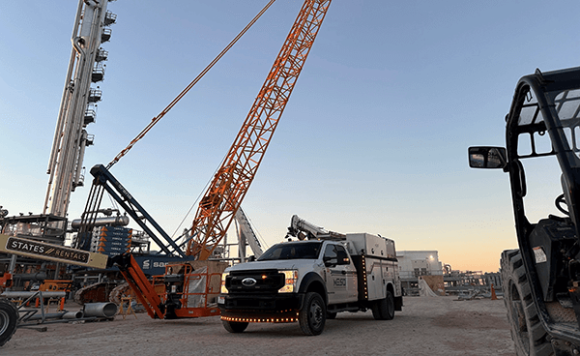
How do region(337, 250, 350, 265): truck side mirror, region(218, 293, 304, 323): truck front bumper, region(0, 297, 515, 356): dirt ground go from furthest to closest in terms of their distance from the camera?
region(337, 250, 350, 265): truck side mirror
region(218, 293, 304, 323): truck front bumper
region(0, 297, 515, 356): dirt ground

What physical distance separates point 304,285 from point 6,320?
224 inches

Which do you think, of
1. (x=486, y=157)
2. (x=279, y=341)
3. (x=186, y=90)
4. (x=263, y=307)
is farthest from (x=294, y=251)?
(x=186, y=90)

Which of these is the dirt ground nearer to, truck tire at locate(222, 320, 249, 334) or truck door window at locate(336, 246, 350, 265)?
truck tire at locate(222, 320, 249, 334)

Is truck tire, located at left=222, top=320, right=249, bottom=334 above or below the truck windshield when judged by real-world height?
below

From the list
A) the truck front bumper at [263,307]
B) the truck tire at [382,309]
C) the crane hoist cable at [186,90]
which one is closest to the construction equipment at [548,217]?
the truck front bumper at [263,307]

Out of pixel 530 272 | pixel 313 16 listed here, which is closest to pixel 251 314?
pixel 530 272

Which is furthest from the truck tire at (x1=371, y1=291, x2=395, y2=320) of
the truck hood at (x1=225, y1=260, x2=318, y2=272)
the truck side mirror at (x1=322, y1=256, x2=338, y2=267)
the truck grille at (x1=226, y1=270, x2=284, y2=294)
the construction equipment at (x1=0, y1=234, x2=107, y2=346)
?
the construction equipment at (x1=0, y1=234, x2=107, y2=346)

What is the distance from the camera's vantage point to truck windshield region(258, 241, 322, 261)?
375 inches

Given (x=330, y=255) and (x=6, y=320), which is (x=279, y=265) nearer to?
(x=330, y=255)

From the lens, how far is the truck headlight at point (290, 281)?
8.04 meters

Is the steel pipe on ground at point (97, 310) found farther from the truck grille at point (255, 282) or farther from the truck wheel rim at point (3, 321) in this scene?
the truck grille at point (255, 282)

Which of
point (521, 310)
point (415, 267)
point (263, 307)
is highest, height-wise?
point (415, 267)

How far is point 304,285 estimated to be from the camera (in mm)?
8188

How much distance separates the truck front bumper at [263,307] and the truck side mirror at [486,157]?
193 inches
